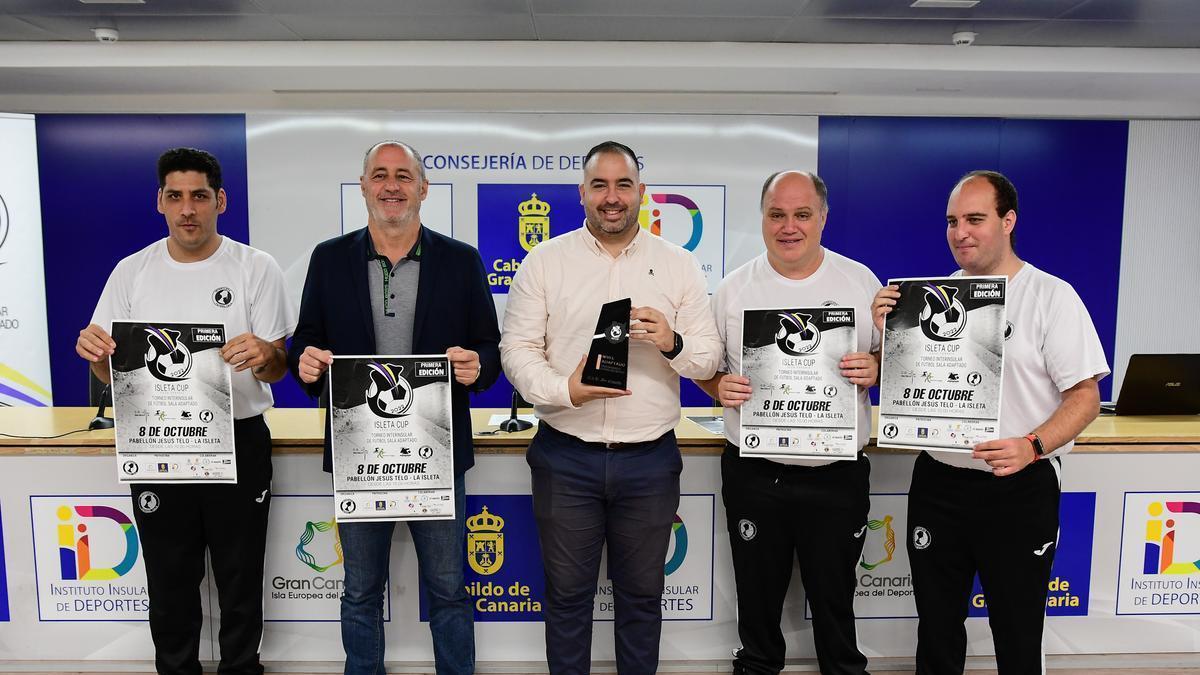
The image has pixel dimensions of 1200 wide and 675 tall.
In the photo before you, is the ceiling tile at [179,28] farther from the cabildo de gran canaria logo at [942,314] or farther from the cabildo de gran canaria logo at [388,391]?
the cabildo de gran canaria logo at [942,314]

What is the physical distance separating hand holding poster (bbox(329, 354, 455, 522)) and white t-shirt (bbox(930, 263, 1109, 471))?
5.28ft

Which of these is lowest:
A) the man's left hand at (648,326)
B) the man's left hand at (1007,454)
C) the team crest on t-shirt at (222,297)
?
the man's left hand at (1007,454)

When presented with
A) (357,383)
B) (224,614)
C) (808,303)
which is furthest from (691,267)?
(224,614)

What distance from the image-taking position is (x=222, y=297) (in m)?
2.42

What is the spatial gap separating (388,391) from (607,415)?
659 millimetres

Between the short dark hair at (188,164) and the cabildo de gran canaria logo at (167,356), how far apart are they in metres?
0.52

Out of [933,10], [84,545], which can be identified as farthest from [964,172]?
[84,545]

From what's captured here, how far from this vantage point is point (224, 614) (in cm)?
249

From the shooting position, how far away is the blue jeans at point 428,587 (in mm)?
2327

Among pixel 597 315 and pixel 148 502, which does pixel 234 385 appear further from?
pixel 597 315

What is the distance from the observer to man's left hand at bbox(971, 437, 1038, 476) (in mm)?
2074

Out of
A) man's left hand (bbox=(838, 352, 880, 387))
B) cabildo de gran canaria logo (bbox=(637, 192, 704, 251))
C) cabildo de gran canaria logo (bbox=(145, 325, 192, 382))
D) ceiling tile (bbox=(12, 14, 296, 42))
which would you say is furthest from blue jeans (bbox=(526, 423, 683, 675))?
ceiling tile (bbox=(12, 14, 296, 42))

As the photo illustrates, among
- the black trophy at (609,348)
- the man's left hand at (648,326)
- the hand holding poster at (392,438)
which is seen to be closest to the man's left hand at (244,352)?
the hand holding poster at (392,438)

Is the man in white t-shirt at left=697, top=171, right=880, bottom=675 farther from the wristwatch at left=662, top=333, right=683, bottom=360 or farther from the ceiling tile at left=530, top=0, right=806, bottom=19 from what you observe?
the ceiling tile at left=530, top=0, right=806, bottom=19
